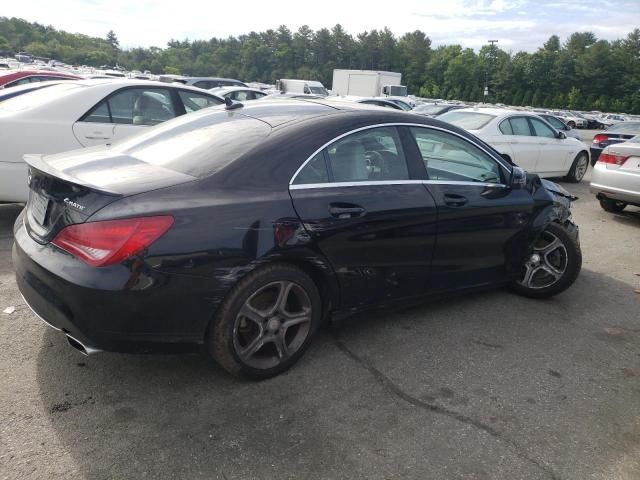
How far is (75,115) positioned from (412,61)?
115249 millimetres

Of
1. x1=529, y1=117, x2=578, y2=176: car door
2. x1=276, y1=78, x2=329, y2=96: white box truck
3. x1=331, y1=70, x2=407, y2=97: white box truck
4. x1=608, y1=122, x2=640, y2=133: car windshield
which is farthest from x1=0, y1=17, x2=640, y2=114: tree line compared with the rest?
x1=529, y1=117, x2=578, y2=176: car door

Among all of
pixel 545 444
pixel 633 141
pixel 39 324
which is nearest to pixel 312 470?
pixel 545 444

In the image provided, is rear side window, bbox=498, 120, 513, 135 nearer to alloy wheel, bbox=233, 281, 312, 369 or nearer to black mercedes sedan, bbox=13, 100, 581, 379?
black mercedes sedan, bbox=13, 100, 581, 379

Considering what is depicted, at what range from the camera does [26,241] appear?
119 inches

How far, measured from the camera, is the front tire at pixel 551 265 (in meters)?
4.79

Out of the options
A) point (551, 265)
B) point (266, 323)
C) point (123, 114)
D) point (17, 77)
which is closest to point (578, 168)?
point (551, 265)

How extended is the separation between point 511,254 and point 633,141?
19.9 feet

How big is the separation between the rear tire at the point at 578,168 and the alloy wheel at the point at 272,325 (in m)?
10.9

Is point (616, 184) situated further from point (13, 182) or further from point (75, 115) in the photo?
point (13, 182)

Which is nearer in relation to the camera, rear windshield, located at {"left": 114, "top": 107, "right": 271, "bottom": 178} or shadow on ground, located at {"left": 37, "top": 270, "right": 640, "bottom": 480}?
shadow on ground, located at {"left": 37, "top": 270, "right": 640, "bottom": 480}

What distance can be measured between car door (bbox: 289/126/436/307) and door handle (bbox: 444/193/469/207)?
0.57ft

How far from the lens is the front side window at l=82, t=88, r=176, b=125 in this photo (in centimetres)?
608

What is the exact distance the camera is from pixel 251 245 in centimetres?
292

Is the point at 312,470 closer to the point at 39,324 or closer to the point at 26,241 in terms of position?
the point at 26,241
